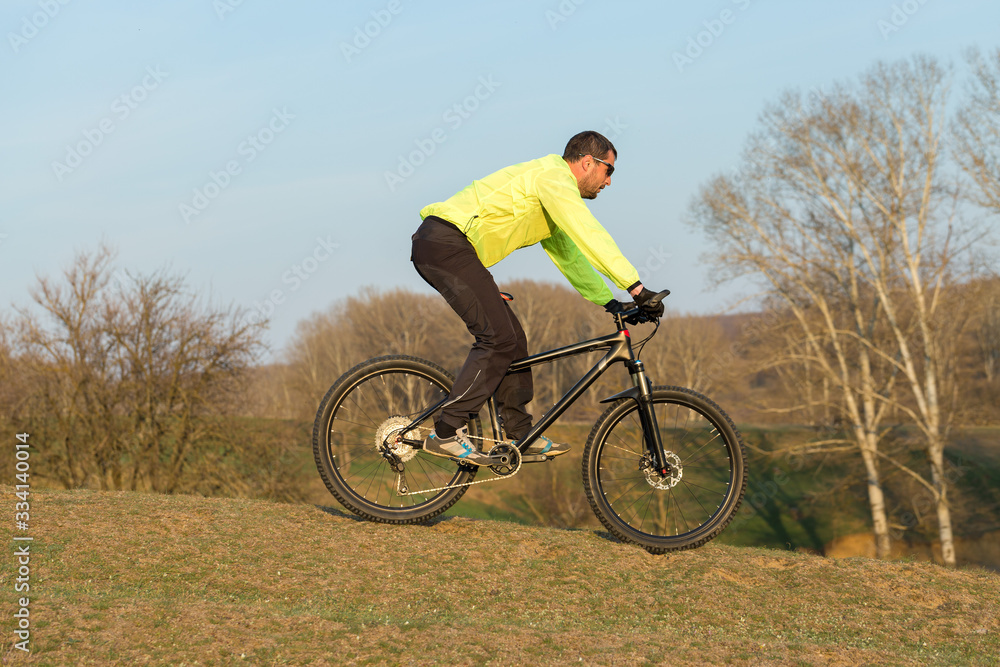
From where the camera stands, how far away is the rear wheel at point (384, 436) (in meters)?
5.11

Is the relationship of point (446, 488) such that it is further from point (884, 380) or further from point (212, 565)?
point (884, 380)

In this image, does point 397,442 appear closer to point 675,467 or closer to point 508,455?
point 508,455

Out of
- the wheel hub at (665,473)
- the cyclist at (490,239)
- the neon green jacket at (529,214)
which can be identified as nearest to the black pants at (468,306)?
the cyclist at (490,239)

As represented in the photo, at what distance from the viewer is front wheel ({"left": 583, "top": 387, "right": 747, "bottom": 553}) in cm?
496

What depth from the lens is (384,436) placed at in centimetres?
506

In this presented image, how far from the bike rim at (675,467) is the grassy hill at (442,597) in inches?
9.8

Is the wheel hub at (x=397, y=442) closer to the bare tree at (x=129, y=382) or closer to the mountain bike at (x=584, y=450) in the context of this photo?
the mountain bike at (x=584, y=450)

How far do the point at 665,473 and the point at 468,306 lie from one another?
1608mm

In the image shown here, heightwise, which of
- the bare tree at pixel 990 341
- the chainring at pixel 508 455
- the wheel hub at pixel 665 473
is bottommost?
the wheel hub at pixel 665 473

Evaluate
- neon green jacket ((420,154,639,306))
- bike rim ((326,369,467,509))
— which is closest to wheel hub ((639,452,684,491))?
neon green jacket ((420,154,639,306))

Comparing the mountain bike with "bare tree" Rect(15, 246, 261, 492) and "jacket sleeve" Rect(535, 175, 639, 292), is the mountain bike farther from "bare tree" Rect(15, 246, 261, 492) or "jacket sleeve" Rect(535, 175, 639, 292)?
"bare tree" Rect(15, 246, 261, 492)

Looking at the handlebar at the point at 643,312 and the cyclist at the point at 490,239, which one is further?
the cyclist at the point at 490,239

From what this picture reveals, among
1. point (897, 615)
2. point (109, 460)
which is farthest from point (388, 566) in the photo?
point (109, 460)

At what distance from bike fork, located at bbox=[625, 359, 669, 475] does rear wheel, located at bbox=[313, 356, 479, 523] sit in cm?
113
